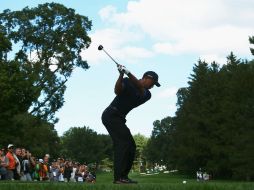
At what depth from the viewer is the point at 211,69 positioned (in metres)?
93.3

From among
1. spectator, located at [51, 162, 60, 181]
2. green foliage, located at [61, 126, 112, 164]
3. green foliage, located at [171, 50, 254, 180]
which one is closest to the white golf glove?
spectator, located at [51, 162, 60, 181]

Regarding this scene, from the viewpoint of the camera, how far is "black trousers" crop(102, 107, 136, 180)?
35.8ft

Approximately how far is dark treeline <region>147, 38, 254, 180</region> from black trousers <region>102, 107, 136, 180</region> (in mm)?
56173

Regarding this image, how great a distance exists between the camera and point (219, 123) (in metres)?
82.2

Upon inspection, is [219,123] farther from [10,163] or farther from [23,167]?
[10,163]

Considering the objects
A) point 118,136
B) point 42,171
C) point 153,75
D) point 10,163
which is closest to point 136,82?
point 153,75

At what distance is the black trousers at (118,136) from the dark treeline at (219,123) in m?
56.2

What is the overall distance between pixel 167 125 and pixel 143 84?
178 metres

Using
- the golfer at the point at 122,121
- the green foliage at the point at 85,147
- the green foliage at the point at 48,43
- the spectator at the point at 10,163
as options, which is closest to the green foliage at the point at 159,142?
the green foliage at the point at 85,147

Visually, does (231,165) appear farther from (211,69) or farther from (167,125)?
(167,125)

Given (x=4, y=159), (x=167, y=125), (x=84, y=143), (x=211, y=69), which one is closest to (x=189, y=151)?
(x=211, y=69)

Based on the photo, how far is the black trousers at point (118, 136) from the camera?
10.9 m

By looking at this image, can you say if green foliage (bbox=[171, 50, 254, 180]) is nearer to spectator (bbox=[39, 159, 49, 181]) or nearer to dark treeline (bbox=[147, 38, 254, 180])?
dark treeline (bbox=[147, 38, 254, 180])

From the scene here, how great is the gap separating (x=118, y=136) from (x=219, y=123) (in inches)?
2853
